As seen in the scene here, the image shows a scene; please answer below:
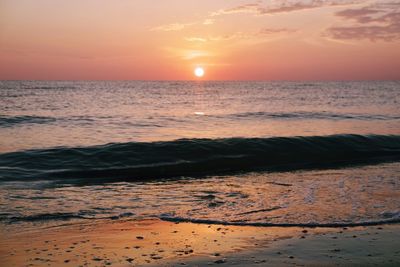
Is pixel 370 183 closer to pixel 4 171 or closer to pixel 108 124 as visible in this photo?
pixel 4 171

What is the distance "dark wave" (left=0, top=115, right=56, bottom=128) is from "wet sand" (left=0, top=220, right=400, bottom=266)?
18.6 meters

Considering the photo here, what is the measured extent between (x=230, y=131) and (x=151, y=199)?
13976 mm

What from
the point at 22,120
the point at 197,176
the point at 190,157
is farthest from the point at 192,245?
the point at 22,120

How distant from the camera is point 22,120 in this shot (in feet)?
86.2

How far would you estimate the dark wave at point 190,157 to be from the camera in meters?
13.5

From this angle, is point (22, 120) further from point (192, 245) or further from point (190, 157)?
point (192, 245)

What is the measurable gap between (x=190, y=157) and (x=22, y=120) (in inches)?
577

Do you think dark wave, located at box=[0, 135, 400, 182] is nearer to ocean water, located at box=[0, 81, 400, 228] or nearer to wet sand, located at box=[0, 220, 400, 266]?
ocean water, located at box=[0, 81, 400, 228]

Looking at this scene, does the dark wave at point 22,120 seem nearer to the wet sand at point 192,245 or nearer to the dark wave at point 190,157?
the dark wave at point 190,157

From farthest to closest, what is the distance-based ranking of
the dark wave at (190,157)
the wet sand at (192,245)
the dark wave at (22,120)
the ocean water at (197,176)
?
the dark wave at (22,120), the dark wave at (190,157), the ocean water at (197,176), the wet sand at (192,245)

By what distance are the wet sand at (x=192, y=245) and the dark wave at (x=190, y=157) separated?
17.9ft

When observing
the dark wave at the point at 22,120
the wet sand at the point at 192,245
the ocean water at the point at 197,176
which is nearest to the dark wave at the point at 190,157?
the ocean water at the point at 197,176

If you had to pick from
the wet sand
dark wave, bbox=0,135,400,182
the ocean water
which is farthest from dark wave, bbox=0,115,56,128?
the wet sand

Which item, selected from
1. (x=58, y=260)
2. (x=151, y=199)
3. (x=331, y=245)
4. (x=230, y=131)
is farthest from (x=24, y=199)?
(x=230, y=131)
